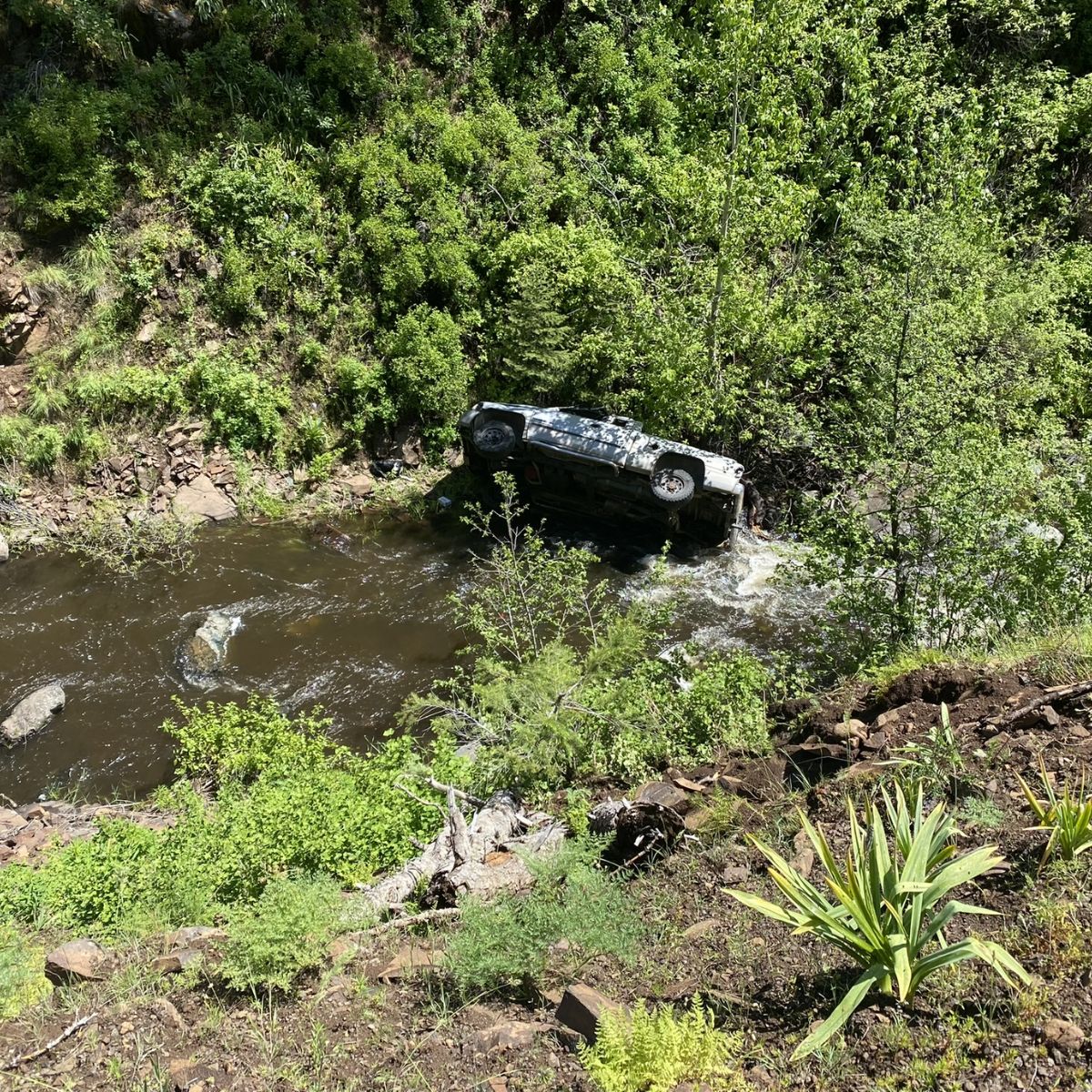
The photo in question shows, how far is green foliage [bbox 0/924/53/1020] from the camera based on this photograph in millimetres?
4152

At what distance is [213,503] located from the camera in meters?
11.2

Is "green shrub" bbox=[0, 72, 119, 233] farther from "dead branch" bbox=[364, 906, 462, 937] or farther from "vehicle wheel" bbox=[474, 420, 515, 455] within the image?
"dead branch" bbox=[364, 906, 462, 937]

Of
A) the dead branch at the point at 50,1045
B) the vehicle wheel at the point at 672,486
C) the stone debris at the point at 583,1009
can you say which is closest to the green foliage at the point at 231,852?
the dead branch at the point at 50,1045

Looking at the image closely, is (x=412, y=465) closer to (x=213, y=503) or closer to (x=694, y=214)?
(x=213, y=503)

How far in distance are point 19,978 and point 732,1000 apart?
367 cm

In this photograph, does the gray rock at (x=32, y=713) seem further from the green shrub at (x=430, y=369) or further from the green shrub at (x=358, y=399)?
the green shrub at (x=430, y=369)

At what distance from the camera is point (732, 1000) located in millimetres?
3428

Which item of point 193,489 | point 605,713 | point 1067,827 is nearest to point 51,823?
point 605,713

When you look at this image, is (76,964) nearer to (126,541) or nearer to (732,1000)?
(732,1000)

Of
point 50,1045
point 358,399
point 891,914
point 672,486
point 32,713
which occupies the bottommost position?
point 32,713

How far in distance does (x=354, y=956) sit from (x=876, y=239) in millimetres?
8198

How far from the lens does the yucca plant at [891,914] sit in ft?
9.51

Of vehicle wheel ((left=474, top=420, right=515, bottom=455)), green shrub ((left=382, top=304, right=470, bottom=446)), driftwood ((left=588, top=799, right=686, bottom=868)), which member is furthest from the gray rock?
driftwood ((left=588, top=799, right=686, bottom=868))

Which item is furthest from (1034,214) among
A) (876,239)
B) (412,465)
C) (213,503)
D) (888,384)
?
(213,503)
